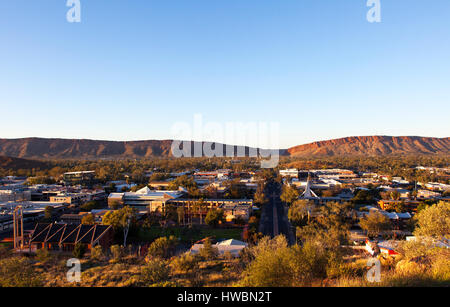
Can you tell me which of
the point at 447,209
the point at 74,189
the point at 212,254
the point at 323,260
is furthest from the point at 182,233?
the point at 74,189

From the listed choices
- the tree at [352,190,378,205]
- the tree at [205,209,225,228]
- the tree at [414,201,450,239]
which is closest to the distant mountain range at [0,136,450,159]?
the tree at [205,209,225,228]

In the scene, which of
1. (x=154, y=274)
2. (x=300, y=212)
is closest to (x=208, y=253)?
(x=154, y=274)

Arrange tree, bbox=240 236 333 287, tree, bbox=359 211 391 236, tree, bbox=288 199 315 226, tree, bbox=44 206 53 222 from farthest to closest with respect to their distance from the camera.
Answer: tree, bbox=44 206 53 222 → tree, bbox=288 199 315 226 → tree, bbox=359 211 391 236 → tree, bbox=240 236 333 287

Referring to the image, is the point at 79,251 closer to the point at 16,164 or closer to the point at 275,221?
the point at 275,221

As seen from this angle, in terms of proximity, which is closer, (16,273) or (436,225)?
(16,273)

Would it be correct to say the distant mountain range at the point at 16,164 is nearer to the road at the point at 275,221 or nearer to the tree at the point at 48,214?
the tree at the point at 48,214

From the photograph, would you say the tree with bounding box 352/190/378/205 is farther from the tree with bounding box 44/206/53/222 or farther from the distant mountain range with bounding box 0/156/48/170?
the distant mountain range with bounding box 0/156/48/170
